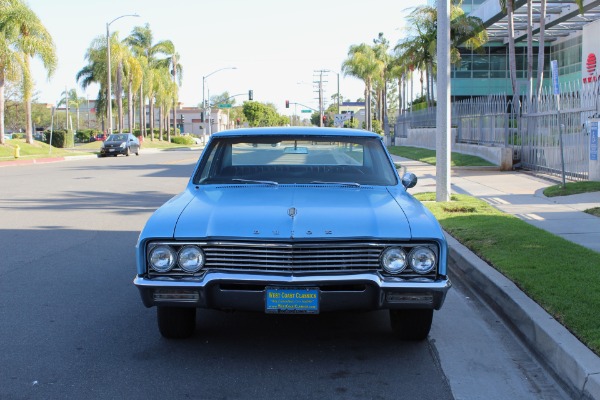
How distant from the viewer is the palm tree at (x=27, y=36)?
40500 mm

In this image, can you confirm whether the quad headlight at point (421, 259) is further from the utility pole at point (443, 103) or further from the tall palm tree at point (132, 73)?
the tall palm tree at point (132, 73)

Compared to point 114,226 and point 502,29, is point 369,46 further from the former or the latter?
point 114,226

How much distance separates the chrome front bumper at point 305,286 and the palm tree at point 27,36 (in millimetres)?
40593

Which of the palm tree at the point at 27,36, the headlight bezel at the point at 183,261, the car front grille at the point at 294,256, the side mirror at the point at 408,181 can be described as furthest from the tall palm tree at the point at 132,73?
the car front grille at the point at 294,256

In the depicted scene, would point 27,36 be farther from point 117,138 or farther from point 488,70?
point 488,70

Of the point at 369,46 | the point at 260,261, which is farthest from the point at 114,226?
the point at 369,46

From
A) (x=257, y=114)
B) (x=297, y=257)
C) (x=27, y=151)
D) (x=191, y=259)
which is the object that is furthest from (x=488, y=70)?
(x=257, y=114)

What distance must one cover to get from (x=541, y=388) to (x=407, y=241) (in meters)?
1.24

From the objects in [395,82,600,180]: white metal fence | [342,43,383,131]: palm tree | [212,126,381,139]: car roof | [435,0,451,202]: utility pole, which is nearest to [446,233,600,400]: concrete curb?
[212,126,381,139]: car roof

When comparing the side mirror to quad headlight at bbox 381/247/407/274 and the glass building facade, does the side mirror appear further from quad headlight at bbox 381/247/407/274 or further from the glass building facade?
the glass building facade

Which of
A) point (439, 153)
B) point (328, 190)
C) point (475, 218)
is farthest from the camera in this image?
point (439, 153)

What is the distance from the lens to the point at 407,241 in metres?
4.54

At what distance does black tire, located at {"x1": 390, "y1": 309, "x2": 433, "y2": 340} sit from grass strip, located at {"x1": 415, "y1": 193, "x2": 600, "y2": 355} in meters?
1.00

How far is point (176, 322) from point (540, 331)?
2.62 meters
